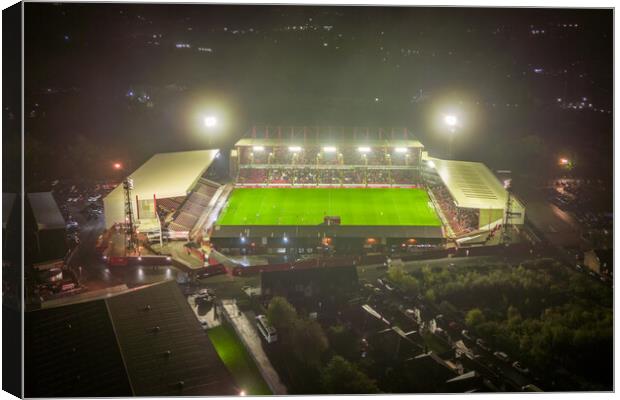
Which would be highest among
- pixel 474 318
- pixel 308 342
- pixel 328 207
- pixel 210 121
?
pixel 210 121

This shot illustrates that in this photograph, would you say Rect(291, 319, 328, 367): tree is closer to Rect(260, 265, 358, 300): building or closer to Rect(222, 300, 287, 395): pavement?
Rect(222, 300, 287, 395): pavement

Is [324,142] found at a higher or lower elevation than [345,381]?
higher

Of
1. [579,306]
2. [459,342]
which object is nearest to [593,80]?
[579,306]

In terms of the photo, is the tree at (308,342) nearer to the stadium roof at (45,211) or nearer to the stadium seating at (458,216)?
the stadium roof at (45,211)

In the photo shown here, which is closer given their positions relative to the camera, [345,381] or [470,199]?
[345,381]

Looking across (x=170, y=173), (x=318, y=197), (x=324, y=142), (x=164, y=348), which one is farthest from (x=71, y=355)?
(x=324, y=142)

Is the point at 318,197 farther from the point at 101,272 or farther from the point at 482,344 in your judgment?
→ the point at 482,344
